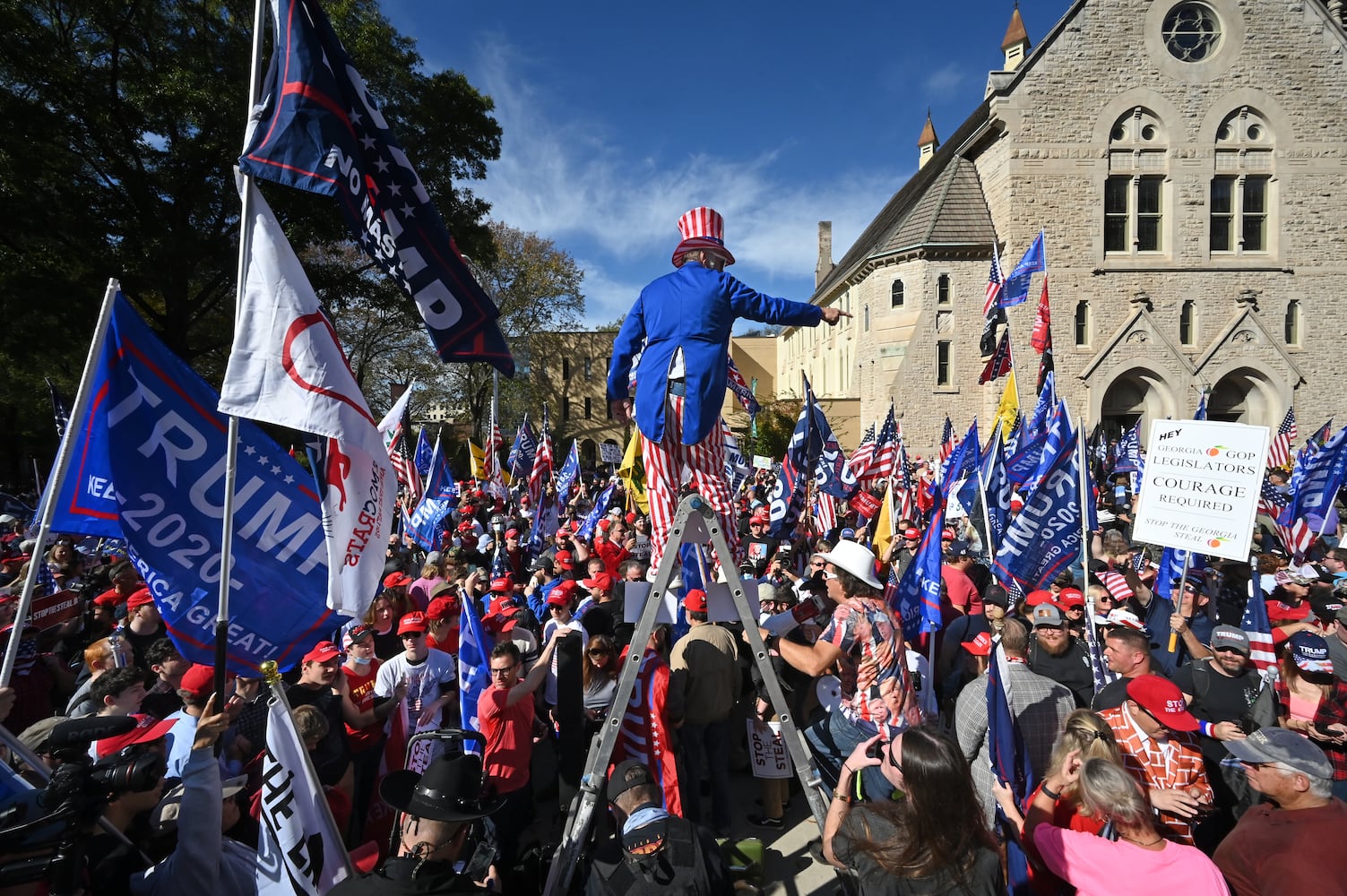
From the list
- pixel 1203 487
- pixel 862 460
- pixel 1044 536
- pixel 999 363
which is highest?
pixel 999 363

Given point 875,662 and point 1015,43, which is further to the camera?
point 1015,43

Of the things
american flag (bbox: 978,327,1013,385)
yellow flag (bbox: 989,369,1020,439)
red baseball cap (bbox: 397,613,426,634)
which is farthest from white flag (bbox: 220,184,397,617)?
american flag (bbox: 978,327,1013,385)

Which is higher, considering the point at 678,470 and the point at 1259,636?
the point at 678,470

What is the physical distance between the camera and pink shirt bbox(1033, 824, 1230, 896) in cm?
231

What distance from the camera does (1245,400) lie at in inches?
1159

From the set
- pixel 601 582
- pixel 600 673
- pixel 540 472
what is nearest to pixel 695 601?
pixel 600 673

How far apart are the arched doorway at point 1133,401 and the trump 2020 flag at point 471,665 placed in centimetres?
3090

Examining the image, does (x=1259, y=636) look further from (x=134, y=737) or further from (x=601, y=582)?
(x=134, y=737)

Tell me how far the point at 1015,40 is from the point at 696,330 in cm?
4000

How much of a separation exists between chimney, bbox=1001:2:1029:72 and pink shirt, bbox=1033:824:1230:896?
1576 inches

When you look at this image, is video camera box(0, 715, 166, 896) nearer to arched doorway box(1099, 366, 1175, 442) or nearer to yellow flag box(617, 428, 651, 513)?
yellow flag box(617, 428, 651, 513)

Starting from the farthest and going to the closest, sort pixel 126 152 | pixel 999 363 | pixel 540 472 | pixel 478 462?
pixel 478 462
pixel 126 152
pixel 999 363
pixel 540 472

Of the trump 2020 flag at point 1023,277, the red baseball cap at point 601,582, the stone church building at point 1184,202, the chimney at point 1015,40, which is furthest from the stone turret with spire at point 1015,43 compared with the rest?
the red baseball cap at point 601,582

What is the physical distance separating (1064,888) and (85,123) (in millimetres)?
20107
